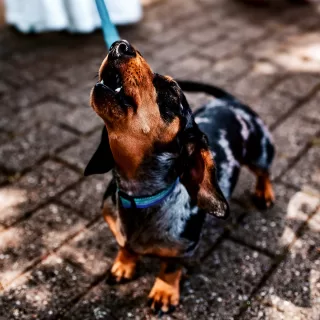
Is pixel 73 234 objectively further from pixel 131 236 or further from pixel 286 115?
pixel 286 115

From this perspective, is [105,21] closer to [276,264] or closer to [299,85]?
[276,264]

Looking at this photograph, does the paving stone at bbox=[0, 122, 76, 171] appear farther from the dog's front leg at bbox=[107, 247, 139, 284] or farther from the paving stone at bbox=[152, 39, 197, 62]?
the paving stone at bbox=[152, 39, 197, 62]

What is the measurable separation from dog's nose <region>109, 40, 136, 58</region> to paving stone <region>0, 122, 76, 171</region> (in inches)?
83.0

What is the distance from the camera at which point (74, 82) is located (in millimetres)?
5293

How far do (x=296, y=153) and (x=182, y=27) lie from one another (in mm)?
3466

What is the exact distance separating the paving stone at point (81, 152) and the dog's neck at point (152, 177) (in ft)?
5.01

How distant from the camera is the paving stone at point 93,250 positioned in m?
3.01

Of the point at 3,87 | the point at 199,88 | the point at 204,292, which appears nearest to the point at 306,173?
the point at 199,88

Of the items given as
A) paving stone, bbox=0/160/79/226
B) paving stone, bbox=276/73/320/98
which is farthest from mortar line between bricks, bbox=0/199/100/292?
paving stone, bbox=276/73/320/98

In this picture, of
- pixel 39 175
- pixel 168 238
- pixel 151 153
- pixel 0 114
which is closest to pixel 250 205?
pixel 168 238

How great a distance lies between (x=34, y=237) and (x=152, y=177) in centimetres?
128

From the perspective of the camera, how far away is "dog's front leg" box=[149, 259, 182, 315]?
269 cm

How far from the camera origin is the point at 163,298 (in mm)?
2709

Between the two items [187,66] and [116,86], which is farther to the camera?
[187,66]
